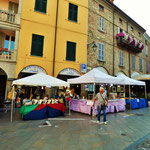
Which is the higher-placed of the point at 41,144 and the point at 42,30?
the point at 42,30

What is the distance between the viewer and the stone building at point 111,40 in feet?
44.2

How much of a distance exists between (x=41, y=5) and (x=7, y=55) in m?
5.33

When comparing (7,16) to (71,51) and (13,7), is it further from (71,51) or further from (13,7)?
(71,51)

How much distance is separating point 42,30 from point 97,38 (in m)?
6.23

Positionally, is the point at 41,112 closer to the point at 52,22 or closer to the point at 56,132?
the point at 56,132

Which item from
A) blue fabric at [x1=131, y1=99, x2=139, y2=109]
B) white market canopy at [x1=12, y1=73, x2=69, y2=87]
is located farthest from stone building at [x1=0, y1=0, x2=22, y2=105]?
blue fabric at [x1=131, y1=99, x2=139, y2=109]

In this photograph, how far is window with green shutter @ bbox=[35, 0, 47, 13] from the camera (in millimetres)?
10586

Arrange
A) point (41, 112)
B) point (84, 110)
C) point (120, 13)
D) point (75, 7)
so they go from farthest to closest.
Answer: point (120, 13)
point (75, 7)
point (84, 110)
point (41, 112)

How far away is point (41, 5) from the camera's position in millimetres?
10750

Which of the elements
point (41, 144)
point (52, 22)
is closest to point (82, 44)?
point (52, 22)

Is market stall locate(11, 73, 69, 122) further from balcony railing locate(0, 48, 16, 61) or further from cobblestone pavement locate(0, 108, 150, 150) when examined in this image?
balcony railing locate(0, 48, 16, 61)

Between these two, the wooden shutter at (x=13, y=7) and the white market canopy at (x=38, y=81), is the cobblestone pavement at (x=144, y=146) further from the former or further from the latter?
the wooden shutter at (x=13, y=7)

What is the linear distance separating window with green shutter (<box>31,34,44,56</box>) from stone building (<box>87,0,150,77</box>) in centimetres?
466

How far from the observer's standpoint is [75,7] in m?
12.3
